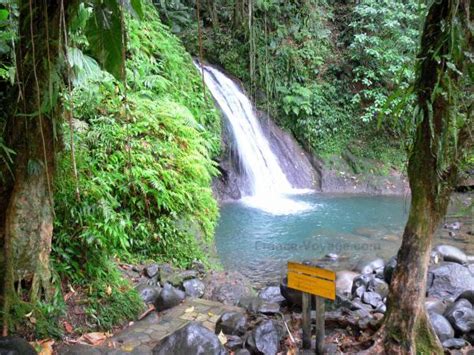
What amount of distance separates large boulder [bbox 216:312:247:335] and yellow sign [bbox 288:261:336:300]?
0.57 meters

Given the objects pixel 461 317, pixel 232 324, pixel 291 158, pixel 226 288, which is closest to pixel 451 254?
pixel 461 317

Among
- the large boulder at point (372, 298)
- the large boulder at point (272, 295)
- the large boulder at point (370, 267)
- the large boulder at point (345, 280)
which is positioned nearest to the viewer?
the large boulder at point (272, 295)

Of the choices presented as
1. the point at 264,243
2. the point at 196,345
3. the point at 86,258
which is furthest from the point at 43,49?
the point at 264,243

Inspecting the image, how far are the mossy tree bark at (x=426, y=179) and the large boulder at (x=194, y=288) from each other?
7.20 feet

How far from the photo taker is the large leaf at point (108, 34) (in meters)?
2.78

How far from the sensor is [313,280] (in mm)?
3297

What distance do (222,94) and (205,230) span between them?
6316mm

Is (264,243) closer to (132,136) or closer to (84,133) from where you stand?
(132,136)

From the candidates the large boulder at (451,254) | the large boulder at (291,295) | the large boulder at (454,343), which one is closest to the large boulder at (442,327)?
the large boulder at (454,343)

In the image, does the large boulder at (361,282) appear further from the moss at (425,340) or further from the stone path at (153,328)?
the moss at (425,340)

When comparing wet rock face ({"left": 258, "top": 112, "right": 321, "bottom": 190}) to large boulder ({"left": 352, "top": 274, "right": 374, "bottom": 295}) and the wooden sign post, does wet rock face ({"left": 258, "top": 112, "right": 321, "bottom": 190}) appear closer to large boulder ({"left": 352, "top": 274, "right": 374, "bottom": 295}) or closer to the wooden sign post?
large boulder ({"left": 352, "top": 274, "right": 374, "bottom": 295})

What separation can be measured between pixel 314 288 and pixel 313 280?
6 centimetres

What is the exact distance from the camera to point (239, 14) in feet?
9.59

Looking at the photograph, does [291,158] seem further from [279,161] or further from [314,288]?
[314,288]
